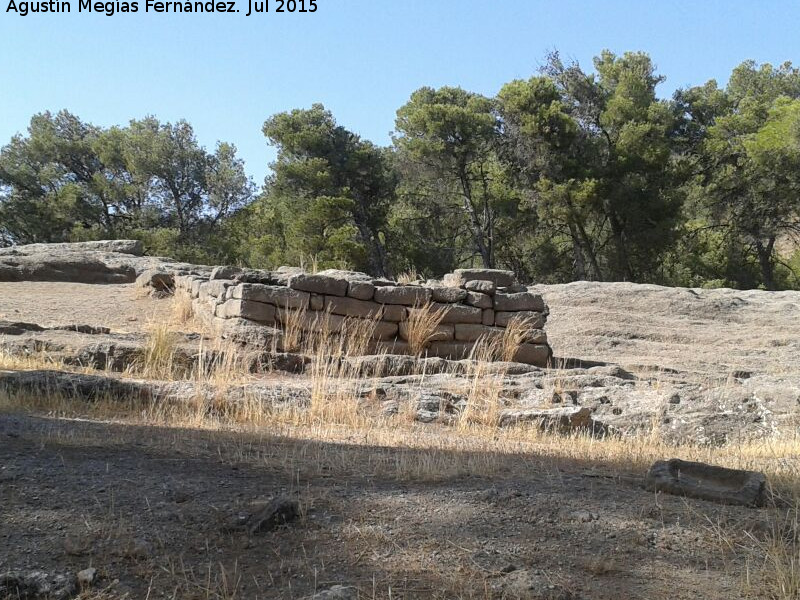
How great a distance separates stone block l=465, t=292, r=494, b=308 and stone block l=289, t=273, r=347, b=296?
63.8 inches

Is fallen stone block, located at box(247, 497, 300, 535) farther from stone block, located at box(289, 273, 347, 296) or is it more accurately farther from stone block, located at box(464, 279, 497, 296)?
stone block, located at box(464, 279, 497, 296)

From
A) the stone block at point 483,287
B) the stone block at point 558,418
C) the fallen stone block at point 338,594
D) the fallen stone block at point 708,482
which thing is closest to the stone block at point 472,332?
the stone block at point 483,287

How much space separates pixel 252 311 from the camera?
9.02 m

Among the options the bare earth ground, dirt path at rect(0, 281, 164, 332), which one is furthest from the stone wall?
the bare earth ground

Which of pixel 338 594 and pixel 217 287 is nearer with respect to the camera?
pixel 338 594

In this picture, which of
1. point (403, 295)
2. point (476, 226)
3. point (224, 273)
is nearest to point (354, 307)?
point (403, 295)

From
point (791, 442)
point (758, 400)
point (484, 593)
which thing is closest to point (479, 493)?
point (484, 593)

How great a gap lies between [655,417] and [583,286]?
1016cm

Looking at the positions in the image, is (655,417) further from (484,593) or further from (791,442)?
(484,593)

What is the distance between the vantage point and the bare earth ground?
2.61m

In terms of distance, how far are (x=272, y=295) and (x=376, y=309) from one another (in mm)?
1289

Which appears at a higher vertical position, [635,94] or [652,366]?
[635,94]

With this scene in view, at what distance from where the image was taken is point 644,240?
26.5 meters

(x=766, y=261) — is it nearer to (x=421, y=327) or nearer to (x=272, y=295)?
(x=421, y=327)
